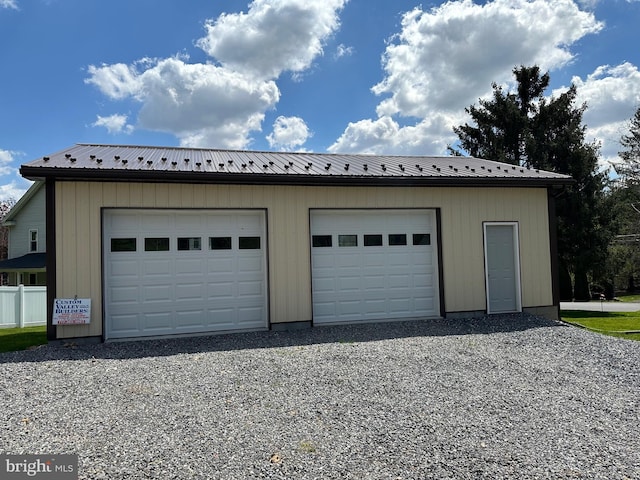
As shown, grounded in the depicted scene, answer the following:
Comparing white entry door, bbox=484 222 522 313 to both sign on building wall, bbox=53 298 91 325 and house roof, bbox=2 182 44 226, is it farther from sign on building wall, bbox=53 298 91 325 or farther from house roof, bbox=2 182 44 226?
house roof, bbox=2 182 44 226

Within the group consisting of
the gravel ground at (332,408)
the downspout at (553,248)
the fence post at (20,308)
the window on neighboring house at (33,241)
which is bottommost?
the gravel ground at (332,408)

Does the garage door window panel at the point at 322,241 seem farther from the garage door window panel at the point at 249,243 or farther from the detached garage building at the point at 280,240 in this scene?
the garage door window panel at the point at 249,243

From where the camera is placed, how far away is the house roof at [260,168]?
771 cm

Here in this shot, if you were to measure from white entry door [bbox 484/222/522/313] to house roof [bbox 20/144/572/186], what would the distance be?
1090 mm

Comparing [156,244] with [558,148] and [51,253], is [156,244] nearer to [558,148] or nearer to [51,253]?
[51,253]

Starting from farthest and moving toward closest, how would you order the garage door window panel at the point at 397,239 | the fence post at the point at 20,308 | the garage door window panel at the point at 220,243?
the fence post at the point at 20,308, the garage door window panel at the point at 397,239, the garage door window panel at the point at 220,243

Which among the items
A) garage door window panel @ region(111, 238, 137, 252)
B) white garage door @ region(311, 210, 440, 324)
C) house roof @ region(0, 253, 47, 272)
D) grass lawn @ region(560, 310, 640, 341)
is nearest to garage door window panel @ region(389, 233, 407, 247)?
white garage door @ region(311, 210, 440, 324)

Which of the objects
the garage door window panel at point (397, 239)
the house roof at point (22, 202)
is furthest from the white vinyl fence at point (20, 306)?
the garage door window panel at point (397, 239)

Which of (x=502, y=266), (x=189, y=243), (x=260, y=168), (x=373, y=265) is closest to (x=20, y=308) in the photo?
(x=189, y=243)

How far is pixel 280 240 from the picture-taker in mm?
8633

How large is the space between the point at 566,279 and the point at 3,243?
36222 mm

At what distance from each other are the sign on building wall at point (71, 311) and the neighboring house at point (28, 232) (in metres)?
15.6

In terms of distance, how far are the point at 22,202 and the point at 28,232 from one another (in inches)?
64.0

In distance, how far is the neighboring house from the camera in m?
21.1
